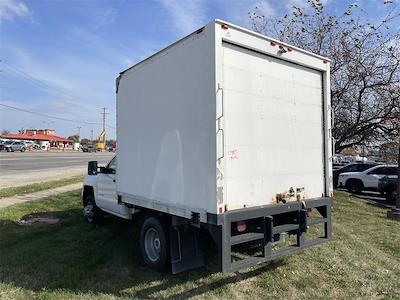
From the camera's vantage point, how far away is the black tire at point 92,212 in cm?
920

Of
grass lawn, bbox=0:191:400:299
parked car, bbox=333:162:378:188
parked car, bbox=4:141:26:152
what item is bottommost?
grass lawn, bbox=0:191:400:299

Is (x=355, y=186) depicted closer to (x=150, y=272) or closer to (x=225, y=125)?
(x=150, y=272)

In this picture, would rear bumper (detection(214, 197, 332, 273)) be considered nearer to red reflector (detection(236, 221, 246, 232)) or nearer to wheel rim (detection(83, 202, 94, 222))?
red reflector (detection(236, 221, 246, 232))

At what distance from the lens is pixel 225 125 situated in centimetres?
497

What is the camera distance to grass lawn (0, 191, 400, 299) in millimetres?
5375

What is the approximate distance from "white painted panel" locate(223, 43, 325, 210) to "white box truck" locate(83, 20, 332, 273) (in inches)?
0.6

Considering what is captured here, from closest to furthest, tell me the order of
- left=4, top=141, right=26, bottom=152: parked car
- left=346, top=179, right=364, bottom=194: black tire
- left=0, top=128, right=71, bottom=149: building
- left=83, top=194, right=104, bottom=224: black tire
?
left=83, top=194, right=104, bottom=224: black tire → left=346, top=179, right=364, bottom=194: black tire → left=4, top=141, right=26, bottom=152: parked car → left=0, top=128, right=71, bottom=149: building

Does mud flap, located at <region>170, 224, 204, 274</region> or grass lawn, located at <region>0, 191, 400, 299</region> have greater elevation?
mud flap, located at <region>170, 224, 204, 274</region>

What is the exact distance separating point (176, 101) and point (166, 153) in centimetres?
74

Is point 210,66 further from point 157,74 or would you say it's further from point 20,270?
point 20,270

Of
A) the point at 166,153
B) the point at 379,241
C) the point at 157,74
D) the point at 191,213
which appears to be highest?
the point at 157,74

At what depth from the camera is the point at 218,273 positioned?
236 inches

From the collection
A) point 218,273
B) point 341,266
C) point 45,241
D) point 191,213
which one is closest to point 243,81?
point 191,213

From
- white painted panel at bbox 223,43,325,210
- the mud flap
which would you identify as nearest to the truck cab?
the mud flap
